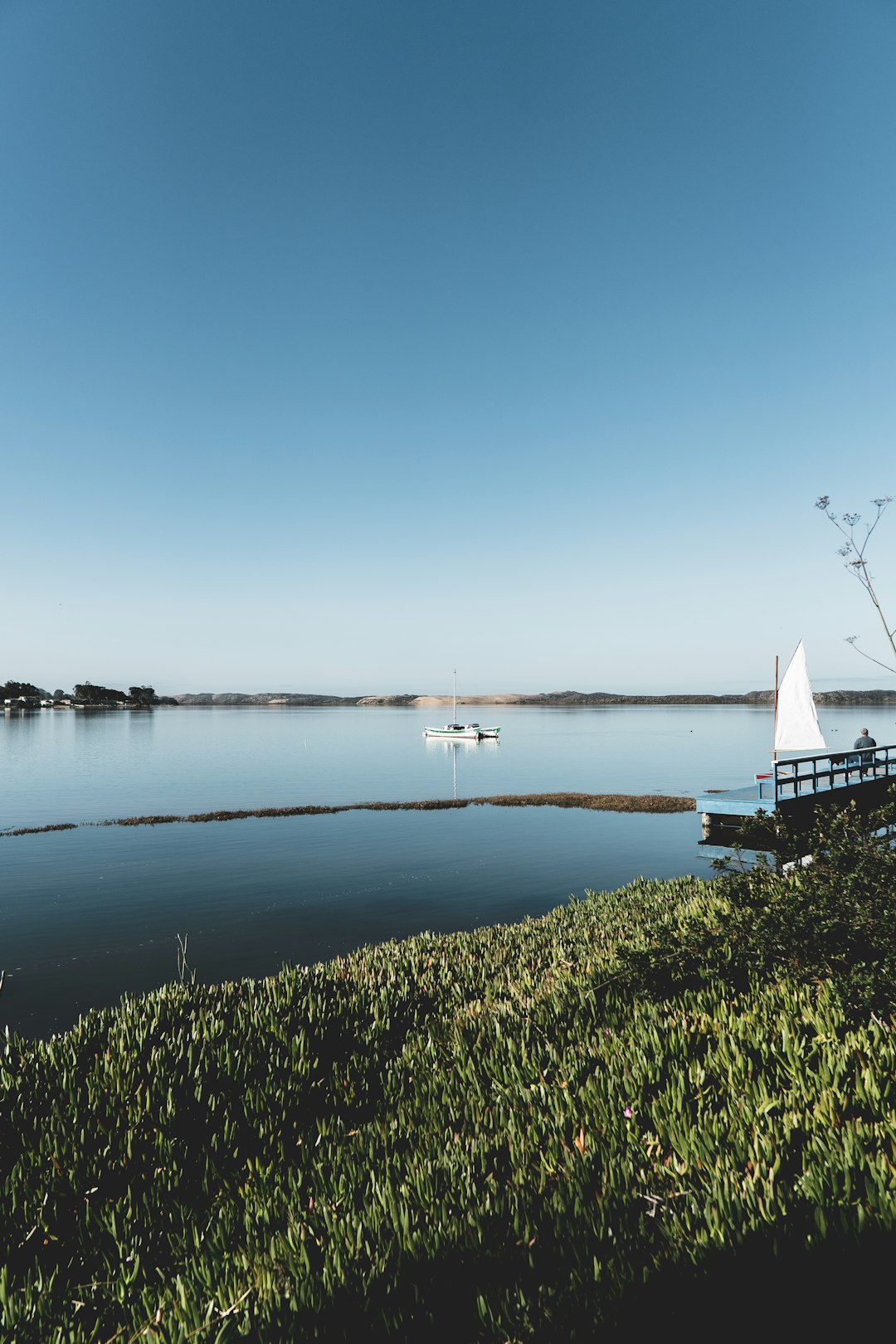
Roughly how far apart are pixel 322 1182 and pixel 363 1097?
1714 millimetres

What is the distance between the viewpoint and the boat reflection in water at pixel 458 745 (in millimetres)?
93750

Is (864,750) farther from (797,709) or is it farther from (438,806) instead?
(438,806)

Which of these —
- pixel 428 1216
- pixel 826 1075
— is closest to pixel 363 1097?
pixel 428 1216

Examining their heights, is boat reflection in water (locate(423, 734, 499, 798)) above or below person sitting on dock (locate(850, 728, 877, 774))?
below

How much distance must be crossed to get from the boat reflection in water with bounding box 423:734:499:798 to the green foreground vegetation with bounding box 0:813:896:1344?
7037cm

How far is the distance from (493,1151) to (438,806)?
37325 millimetres

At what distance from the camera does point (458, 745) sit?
344 ft

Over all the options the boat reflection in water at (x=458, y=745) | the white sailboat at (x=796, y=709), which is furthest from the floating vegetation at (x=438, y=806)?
the boat reflection in water at (x=458, y=745)

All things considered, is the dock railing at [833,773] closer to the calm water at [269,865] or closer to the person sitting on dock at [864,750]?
the person sitting on dock at [864,750]

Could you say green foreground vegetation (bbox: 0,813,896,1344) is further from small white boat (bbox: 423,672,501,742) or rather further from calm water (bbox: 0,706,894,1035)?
small white boat (bbox: 423,672,501,742)

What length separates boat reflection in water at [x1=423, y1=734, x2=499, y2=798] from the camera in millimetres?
93750

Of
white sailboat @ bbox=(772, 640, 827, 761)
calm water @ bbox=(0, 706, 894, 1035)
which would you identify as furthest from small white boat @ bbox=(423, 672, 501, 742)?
white sailboat @ bbox=(772, 640, 827, 761)

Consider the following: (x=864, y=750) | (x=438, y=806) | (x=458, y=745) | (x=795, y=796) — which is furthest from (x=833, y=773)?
(x=458, y=745)

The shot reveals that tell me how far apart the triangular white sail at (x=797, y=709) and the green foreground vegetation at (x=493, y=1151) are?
2627 cm
